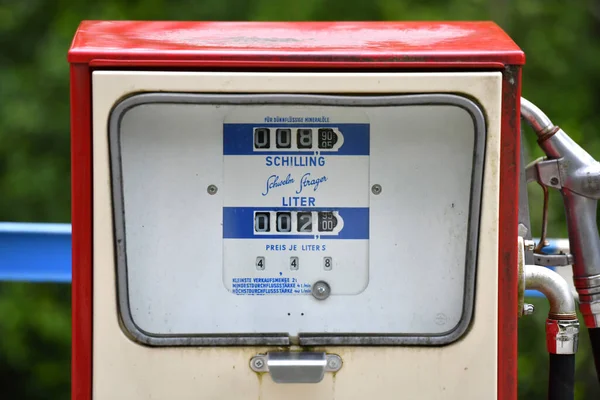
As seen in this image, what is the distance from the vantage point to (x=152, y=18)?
5473 millimetres

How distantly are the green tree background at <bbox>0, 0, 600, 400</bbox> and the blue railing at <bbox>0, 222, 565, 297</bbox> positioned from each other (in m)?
1.90

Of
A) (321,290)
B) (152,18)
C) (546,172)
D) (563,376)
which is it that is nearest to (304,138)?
(321,290)

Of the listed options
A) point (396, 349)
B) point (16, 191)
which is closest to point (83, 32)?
point (396, 349)

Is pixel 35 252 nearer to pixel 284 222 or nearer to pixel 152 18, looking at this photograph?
pixel 284 222

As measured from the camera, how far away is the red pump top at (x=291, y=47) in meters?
2.18

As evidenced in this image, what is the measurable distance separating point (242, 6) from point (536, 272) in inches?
135

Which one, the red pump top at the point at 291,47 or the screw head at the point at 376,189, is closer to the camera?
the red pump top at the point at 291,47

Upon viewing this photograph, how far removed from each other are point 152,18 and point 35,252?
2.33 meters

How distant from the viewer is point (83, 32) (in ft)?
7.75

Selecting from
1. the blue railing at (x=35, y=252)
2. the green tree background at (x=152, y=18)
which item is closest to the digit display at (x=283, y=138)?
the blue railing at (x=35, y=252)

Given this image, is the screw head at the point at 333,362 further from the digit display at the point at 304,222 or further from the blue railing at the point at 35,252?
the blue railing at the point at 35,252

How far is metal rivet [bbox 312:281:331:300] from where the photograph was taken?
7.57 feet

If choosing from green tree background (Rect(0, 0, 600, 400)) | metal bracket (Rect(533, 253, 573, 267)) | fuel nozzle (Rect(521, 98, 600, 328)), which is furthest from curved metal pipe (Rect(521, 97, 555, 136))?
green tree background (Rect(0, 0, 600, 400))

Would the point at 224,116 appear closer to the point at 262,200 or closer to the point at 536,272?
the point at 262,200
